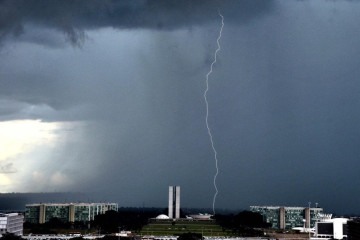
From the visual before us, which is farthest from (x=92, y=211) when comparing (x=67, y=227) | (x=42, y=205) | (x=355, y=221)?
(x=355, y=221)

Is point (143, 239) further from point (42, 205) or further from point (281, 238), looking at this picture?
point (42, 205)

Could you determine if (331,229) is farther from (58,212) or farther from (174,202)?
(58,212)

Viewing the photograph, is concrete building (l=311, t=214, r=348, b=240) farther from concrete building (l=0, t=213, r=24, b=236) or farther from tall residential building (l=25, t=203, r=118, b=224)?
tall residential building (l=25, t=203, r=118, b=224)

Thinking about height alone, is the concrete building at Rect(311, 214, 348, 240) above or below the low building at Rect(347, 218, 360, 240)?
below

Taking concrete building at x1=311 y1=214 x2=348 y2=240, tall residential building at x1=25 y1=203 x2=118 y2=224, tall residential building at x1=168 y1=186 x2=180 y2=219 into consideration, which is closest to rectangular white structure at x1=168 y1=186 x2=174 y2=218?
tall residential building at x1=168 y1=186 x2=180 y2=219

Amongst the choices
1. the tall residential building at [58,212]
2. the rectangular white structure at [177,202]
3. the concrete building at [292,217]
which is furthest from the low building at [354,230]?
the rectangular white structure at [177,202]
